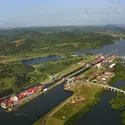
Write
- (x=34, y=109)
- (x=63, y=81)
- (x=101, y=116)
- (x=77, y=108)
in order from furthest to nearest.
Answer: (x=63, y=81), (x=34, y=109), (x=77, y=108), (x=101, y=116)

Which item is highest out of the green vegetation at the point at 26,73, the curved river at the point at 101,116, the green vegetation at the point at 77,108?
the green vegetation at the point at 26,73

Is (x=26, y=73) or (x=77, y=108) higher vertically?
(x=26, y=73)

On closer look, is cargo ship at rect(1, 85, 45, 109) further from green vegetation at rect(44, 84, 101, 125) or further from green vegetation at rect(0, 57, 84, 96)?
green vegetation at rect(44, 84, 101, 125)

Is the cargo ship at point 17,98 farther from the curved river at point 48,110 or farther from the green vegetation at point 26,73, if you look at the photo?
the green vegetation at point 26,73

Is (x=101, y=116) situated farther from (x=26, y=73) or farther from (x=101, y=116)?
(x=26, y=73)

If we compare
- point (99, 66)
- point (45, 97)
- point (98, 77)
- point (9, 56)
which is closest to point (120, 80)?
point (98, 77)

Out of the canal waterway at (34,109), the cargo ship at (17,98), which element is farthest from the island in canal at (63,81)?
the canal waterway at (34,109)

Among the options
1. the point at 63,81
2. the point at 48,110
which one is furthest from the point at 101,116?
the point at 63,81

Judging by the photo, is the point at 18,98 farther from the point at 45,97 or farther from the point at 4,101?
the point at 45,97

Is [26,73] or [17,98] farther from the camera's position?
[26,73]
